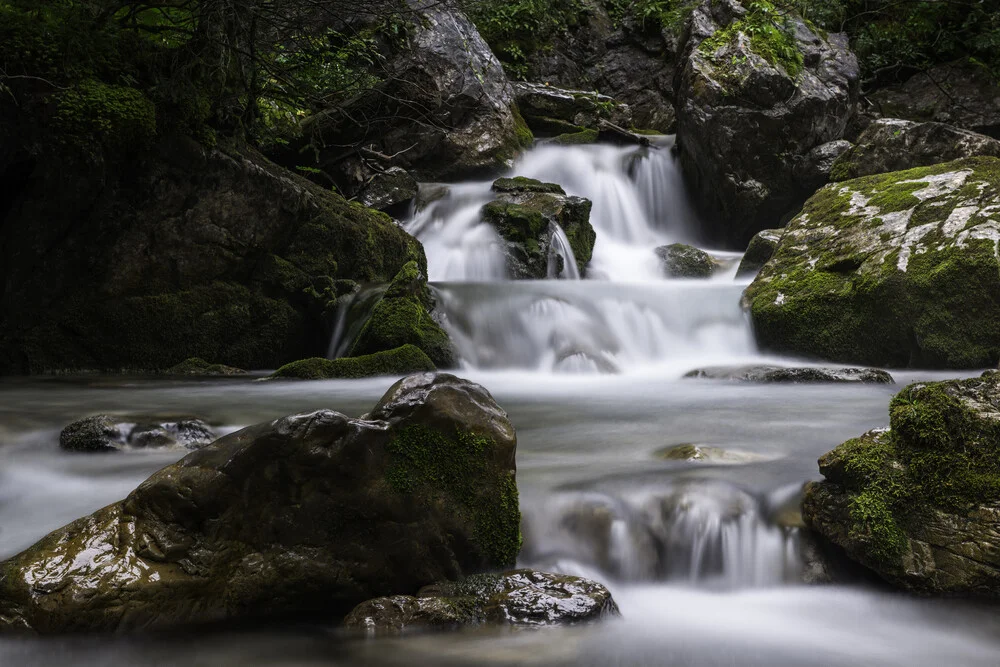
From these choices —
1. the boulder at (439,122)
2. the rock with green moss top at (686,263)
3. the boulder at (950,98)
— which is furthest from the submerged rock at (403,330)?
the boulder at (950,98)

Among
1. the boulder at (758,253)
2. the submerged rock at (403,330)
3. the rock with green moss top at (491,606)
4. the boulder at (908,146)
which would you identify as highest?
the boulder at (908,146)

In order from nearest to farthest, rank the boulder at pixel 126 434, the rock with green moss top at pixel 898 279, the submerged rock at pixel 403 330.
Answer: the boulder at pixel 126 434 → the rock with green moss top at pixel 898 279 → the submerged rock at pixel 403 330

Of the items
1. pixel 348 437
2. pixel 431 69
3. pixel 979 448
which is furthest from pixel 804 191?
pixel 348 437

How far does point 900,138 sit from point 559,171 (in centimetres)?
628

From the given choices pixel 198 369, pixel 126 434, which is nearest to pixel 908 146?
pixel 198 369

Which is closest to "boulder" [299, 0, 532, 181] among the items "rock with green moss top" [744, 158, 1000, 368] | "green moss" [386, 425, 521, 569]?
"rock with green moss top" [744, 158, 1000, 368]

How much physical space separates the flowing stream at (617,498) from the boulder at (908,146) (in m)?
4.89

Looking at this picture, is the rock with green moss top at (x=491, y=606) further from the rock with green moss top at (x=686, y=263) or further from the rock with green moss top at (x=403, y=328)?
the rock with green moss top at (x=686, y=263)

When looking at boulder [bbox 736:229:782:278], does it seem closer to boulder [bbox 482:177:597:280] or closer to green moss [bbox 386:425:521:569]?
boulder [bbox 482:177:597:280]

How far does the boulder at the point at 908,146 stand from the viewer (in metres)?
11.4

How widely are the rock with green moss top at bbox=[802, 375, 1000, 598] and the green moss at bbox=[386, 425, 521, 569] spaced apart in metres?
1.37

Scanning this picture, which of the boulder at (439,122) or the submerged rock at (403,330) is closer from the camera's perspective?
the submerged rock at (403,330)

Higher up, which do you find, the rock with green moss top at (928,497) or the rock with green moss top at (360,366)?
the rock with green moss top at (360,366)

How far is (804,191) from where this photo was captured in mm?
13586
